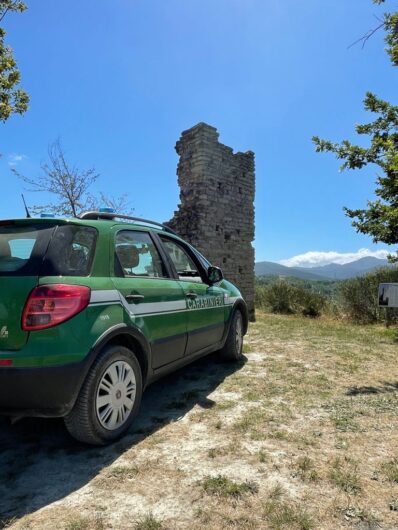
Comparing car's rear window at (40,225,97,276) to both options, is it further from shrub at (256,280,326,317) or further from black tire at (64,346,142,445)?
Answer: shrub at (256,280,326,317)

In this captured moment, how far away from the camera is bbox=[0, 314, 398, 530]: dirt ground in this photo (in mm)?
1820

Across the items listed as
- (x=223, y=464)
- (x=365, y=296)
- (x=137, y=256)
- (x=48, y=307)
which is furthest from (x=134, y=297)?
(x=365, y=296)

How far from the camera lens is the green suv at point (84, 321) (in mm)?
2189

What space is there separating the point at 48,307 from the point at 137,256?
1129mm

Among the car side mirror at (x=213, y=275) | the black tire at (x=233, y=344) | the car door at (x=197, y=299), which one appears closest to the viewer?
the car door at (x=197, y=299)

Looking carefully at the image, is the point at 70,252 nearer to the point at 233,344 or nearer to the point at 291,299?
the point at 233,344

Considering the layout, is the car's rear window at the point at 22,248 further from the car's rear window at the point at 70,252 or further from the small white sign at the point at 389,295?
the small white sign at the point at 389,295

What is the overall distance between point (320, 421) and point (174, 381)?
182 centimetres

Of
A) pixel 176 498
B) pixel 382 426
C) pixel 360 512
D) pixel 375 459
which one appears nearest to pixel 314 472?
pixel 360 512

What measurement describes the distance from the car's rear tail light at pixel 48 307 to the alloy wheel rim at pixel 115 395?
0.57 metres

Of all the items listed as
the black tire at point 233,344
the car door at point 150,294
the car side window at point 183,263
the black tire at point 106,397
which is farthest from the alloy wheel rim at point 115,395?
the black tire at point 233,344

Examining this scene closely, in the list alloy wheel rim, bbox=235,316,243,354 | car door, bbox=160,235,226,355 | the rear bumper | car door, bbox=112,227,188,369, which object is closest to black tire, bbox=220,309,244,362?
alloy wheel rim, bbox=235,316,243,354

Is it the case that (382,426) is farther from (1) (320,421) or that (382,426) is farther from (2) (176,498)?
(2) (176,498)

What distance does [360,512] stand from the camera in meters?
1.84
